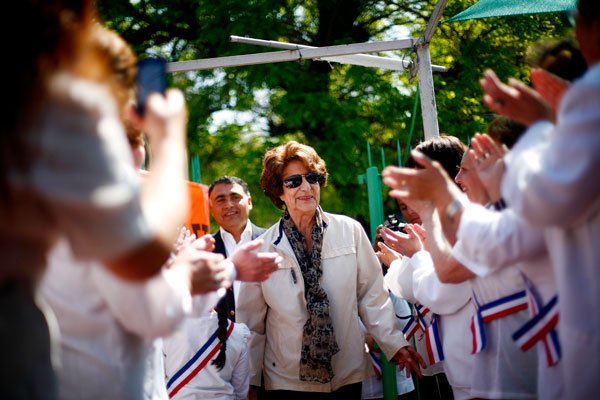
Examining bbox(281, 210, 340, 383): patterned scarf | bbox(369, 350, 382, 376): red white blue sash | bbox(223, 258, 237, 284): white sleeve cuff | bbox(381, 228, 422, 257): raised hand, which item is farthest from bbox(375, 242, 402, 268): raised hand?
bbox(223, 258, 237, 284): white sleeve cuff

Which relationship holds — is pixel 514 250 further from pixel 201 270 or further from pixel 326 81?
pixel 326 81

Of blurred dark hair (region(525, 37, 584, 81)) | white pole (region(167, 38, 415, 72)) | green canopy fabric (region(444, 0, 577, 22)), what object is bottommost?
blurred dark hair (region(525, 37, 584, 81))

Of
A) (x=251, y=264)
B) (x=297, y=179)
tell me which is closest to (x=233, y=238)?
(x=297, y=179)

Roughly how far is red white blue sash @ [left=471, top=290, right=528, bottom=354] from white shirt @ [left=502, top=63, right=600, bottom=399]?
1.95ft

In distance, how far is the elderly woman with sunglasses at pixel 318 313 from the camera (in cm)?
417

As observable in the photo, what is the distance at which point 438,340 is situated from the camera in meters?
3.41

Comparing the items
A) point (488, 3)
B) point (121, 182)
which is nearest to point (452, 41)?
point (488, 3)

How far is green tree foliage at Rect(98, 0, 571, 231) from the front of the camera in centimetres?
1188

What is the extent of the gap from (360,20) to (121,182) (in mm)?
13058

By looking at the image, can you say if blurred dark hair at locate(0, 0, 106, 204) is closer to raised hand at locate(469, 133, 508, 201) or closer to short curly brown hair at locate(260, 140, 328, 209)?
raised hand at locate(469, 133, 508, 201)

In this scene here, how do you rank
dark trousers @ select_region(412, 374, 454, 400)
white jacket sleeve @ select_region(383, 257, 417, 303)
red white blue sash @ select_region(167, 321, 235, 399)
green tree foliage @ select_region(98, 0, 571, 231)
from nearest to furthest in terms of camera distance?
white jacket sleeve @ select_region(383, 257, 417, 303) → red white blue sash @ select_region(167, 321, 235, 399) → dark trousers @ select_region(412, 374, 454, 400) → green tree foliage @ select_region(98, 0, 571, 231)

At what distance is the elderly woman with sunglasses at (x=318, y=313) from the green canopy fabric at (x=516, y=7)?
84.4 inches

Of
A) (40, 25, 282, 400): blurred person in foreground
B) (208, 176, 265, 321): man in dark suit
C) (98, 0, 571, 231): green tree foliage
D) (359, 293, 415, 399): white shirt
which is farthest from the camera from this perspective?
(98, 0, 571, 231): green tree foliage

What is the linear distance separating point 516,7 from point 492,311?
3.45m
